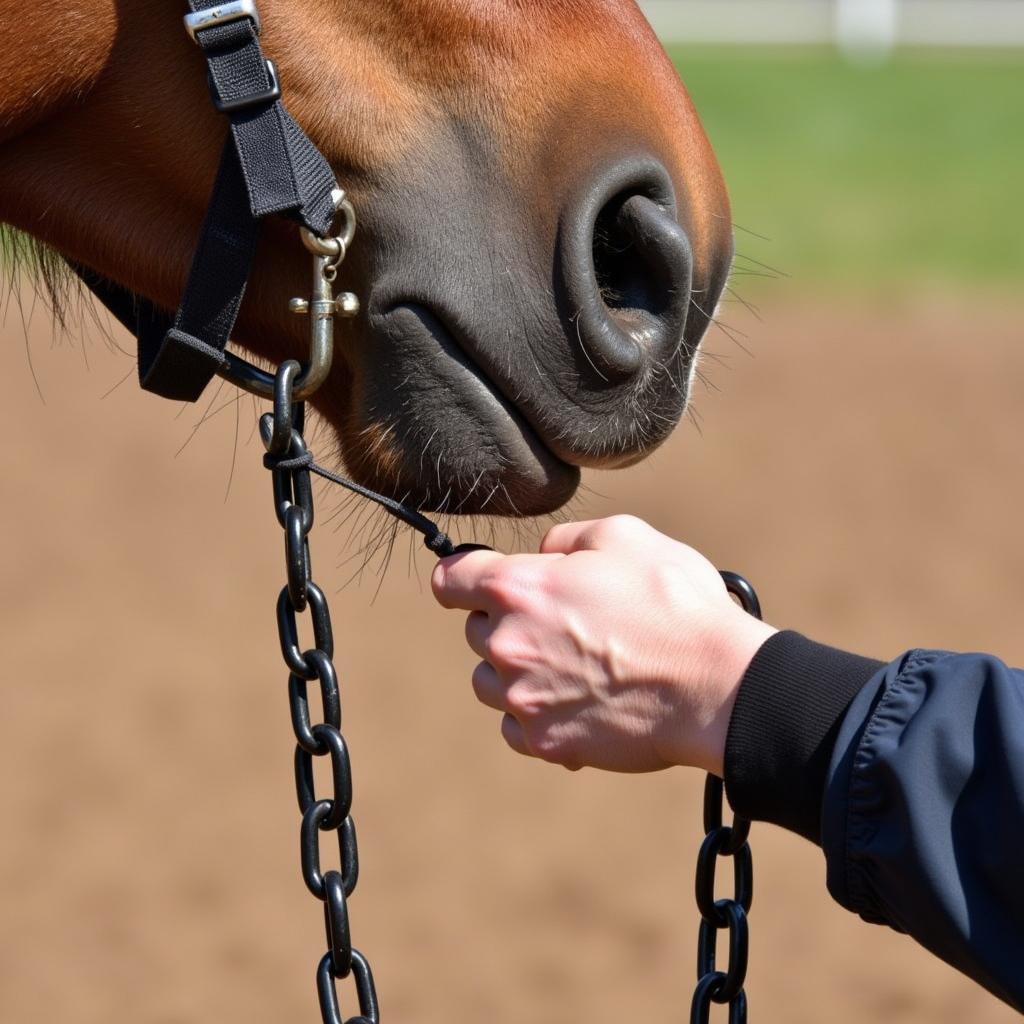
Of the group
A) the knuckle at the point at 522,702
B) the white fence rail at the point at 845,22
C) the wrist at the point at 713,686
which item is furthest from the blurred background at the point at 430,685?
the white fence rail at the point at 845,22

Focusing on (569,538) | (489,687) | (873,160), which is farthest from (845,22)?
(489,687)

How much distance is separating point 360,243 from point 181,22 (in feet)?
1.01

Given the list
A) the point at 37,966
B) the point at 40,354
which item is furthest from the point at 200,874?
the point at 40,354

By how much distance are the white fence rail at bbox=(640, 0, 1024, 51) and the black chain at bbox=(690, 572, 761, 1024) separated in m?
19.1

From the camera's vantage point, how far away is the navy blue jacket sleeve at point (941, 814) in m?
1.26

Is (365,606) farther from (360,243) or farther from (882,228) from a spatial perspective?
(882,228)

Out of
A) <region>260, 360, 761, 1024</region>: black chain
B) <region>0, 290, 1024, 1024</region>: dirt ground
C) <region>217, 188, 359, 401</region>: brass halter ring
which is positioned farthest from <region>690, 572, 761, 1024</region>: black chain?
<region>0, 290, 1024, 1024</region>: dirt ground

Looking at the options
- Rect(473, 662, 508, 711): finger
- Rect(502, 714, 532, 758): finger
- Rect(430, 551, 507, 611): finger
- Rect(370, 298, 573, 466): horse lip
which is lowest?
Rect(502, 714, 532, 758): finger

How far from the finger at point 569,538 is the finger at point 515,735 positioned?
18cm

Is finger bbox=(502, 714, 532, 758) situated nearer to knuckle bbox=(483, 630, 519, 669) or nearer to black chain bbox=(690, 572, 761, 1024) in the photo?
knuckle bbox=(483, 630, 519, 669)

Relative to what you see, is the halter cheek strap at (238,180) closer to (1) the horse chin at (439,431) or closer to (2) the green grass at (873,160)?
(1) the horse chin at (439,431)

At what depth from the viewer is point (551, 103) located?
1663 millimetres

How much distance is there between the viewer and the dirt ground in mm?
3799

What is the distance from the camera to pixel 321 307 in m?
1.58
